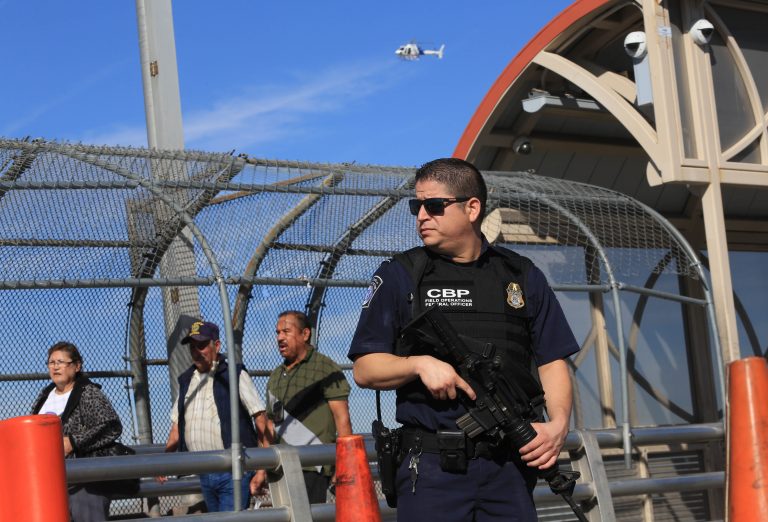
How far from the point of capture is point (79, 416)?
21.8 ft

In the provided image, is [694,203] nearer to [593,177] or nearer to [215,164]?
[593,177]

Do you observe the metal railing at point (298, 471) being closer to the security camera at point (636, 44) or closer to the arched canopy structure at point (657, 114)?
the arched canopy structure at point (657, 114)

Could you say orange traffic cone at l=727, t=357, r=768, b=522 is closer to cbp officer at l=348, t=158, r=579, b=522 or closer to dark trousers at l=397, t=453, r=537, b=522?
cbp officer at l=348, t=158, r=579, b=522

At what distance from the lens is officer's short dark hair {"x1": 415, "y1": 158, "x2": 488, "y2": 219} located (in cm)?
397

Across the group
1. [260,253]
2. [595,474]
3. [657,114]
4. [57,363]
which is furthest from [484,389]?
[657,114]

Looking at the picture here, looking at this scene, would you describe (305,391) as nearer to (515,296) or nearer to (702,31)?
(515,296)

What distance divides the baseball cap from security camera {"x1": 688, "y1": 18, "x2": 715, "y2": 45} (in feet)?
15.9

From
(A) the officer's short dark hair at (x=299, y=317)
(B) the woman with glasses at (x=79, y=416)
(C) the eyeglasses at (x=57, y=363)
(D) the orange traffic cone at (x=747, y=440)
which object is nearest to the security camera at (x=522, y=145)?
(A) the officer's short dark hair at (x=299, y=317)

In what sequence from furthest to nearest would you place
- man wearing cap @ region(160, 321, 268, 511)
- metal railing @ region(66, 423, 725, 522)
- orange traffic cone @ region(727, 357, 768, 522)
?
man wearing cap @ region(160, 321, 268, 511), metal railing @ region(66, 423, 725, 522), orange traffic cone @ region(727, 357, 768, 522)

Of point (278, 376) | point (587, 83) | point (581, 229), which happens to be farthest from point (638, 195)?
point (278, 376)

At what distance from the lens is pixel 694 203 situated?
12.5 m

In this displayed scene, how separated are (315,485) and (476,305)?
386 centimetres

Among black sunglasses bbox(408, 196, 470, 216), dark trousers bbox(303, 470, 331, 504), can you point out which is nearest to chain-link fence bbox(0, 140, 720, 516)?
dark trousers bbox(303, 470, 331, 504)

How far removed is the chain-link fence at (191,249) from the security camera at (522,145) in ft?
4.42
